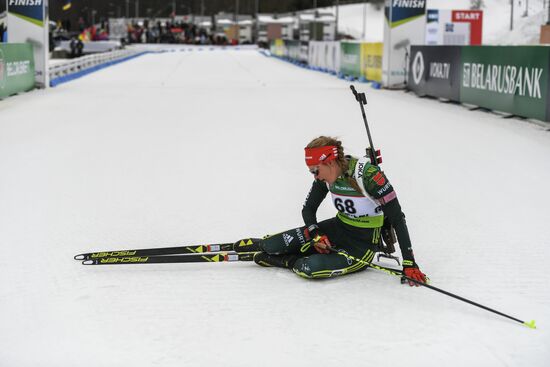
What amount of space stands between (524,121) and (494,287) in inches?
464

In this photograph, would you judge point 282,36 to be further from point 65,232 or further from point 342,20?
point 65,232

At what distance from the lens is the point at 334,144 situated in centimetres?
552

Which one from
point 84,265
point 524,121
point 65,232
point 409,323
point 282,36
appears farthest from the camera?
point 282,36

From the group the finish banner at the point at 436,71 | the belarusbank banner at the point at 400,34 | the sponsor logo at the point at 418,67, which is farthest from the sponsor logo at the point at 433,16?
the sponsor logo at the point at 418,67

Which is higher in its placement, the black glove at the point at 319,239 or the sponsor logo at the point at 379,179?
the sponsor logo at the point at 379,179

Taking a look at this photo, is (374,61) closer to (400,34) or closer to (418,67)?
(400,34)

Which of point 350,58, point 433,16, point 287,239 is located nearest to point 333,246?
point 287,239

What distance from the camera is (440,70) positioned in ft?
75.7

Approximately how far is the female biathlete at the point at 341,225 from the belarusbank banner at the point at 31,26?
2157cm

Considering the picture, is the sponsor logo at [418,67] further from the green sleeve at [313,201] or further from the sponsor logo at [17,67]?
the green sleeve at [313,201]

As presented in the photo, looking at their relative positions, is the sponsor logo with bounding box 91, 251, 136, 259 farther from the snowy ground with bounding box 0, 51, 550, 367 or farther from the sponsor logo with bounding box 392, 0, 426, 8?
the sponsor logo with bounding box 392, 0, 426, 8

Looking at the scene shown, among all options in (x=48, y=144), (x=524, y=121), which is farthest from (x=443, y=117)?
(x=48, y=144)

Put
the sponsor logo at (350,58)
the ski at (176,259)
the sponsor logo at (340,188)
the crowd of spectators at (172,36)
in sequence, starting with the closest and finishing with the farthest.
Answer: the sponsor logo at (340,188), the ski at (176,259), the sponsor logo at (350,58), the crowd of spectators at (172,36)

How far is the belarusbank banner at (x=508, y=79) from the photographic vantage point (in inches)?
633
